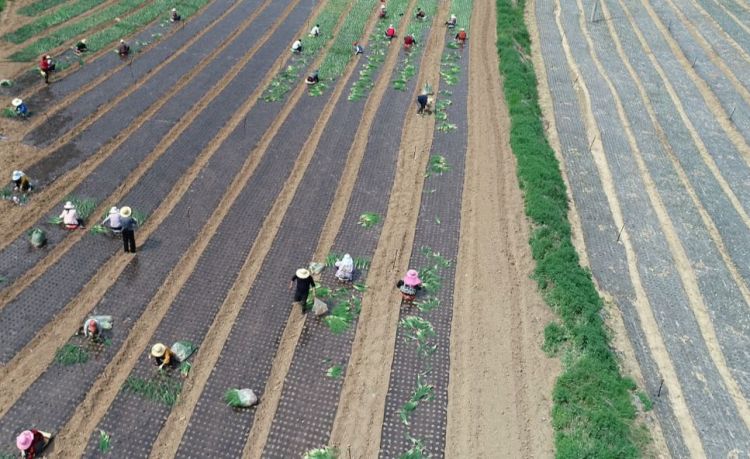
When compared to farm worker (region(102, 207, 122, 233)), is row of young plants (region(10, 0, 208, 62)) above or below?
above

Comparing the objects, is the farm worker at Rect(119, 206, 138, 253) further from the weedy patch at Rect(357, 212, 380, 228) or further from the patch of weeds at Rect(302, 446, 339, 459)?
the patch of weeds at Rect(302, 446, 339, 459)

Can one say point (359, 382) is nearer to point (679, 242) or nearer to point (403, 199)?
point (403, 199)

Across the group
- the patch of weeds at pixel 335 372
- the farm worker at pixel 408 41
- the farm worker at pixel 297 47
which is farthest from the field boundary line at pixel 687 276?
the farm worker at pixel 297 47

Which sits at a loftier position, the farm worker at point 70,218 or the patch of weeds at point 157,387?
the farm worker at point 70,218

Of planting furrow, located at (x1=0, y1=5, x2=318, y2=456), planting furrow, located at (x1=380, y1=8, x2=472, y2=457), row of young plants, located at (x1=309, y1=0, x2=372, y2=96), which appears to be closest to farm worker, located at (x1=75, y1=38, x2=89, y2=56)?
planting furrow, located at (x1=0, y1=5, x2=318, y2=456)

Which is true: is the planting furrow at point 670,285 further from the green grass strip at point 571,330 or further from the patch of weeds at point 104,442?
the patch of weeds at point 104,442

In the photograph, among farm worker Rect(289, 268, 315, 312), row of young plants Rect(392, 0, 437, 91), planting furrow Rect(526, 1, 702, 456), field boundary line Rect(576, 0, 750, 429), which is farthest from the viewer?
row of young plants Rect(392, 0, 437, 91)
